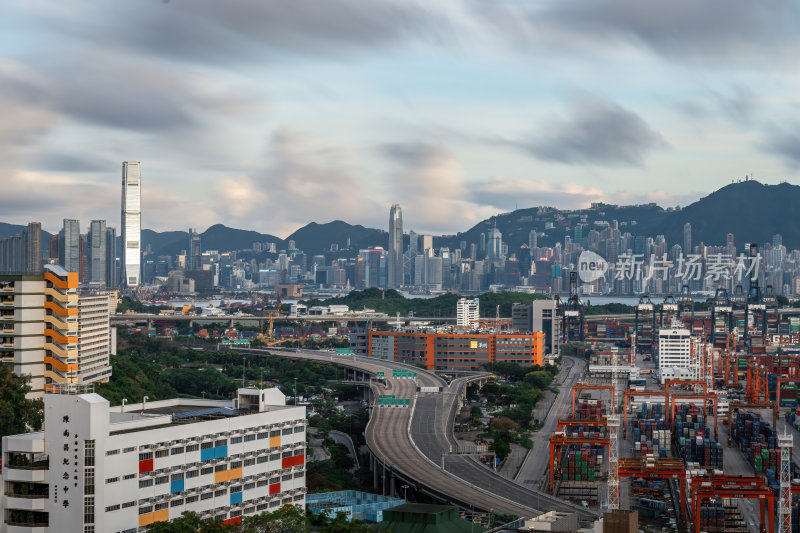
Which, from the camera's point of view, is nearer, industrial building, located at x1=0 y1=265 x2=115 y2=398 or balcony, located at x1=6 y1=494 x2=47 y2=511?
balcony, located at x1=6 y1=494 x2=47 y2=511

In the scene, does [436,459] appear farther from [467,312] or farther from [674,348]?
[467,312]

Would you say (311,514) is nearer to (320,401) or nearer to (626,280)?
(320,401)

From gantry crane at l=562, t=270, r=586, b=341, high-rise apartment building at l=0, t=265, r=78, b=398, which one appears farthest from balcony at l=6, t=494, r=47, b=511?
gantry crane at l=562, t=270, r=586, b=341

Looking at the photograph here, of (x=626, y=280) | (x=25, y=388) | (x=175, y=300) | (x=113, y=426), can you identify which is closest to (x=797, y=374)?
(x=25, y=388)

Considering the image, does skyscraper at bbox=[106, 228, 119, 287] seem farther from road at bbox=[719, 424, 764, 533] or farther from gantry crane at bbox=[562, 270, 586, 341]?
road at bbox=[719, 424, 764, 533]

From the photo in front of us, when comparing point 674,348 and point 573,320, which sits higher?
point 573,320

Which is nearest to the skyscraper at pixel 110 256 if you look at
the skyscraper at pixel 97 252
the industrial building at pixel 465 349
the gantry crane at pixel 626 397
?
the skyscraper at pixel 97 252

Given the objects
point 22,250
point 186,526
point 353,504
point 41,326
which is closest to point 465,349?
point 41,326
